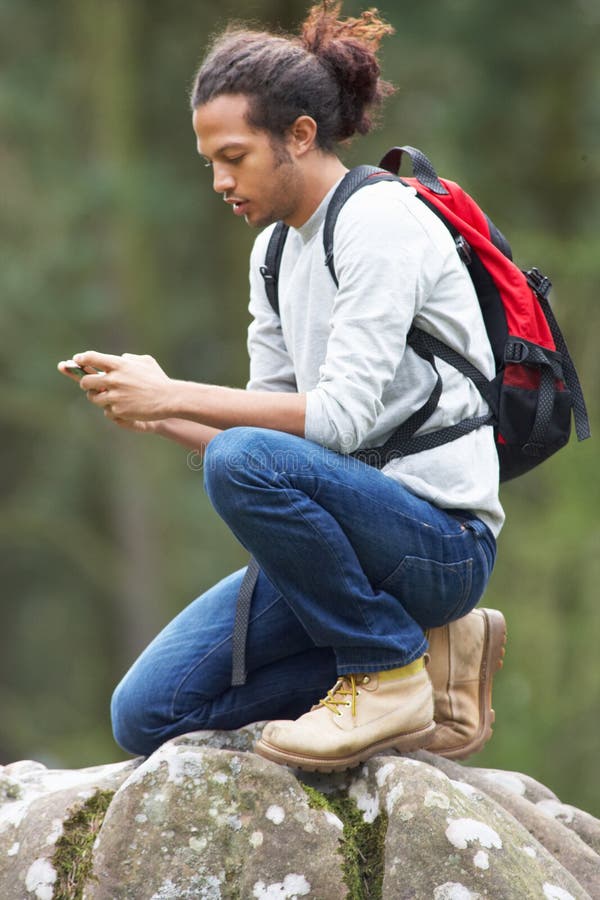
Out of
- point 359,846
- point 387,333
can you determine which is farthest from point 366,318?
point 359,846

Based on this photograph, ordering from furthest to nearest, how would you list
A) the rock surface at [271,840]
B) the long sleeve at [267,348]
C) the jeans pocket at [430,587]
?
the long sleeve at [267,348] < the jeans pocket at [430,587] < the rock surface at [271,840]

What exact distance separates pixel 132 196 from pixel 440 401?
732cm

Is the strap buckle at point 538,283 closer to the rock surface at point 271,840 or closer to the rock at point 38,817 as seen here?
the rock surface at point 271,840

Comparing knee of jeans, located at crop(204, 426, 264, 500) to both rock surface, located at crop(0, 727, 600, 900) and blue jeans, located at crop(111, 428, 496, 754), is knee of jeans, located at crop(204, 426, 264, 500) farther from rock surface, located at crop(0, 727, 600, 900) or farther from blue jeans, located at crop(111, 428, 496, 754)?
rock surface, located at crop(0, 727, 600, 900)

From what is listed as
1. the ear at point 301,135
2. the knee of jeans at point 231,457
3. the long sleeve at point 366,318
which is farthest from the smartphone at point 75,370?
the ear at point 301,135

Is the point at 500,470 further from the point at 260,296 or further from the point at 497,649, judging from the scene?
the point at 260,296

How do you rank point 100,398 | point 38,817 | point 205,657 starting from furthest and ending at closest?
point 205,657, point 38,817, point 100,398

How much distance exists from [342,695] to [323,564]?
357mm

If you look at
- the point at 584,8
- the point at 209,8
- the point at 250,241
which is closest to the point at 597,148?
the point at 584,8

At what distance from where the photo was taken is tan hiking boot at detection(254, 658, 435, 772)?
3.04 meters

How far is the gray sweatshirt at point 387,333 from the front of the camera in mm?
3020

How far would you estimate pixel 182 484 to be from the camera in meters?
11.4

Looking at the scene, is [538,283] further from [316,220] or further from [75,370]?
[75,370]

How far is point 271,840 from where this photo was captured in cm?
297
